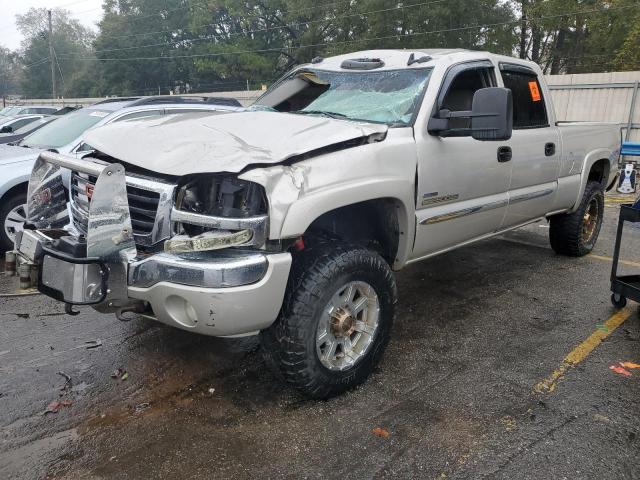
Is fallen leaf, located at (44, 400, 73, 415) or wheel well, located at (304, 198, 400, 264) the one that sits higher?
wheel well, located at (304, 198, 400, 264)

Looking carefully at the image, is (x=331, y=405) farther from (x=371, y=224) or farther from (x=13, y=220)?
(x=13, y=220)

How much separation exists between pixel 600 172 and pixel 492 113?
11.6 feet

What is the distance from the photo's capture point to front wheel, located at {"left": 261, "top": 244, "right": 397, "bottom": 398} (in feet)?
9.19

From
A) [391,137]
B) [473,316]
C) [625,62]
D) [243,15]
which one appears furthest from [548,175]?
[243,15]

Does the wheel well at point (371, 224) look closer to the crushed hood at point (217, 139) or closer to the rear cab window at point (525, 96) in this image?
the crushed hood at point (217, 139)

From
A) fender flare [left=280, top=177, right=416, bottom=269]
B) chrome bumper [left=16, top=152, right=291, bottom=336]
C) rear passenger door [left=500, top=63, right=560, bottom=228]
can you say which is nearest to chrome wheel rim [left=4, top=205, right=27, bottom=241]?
chrome bumper [left=16, top=152, right=291, bottom=336]

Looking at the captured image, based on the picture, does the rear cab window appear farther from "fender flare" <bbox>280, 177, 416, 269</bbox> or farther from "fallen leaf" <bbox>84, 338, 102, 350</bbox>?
"fallen leaf" <bbox>84, 338, 102, 350</bbox>

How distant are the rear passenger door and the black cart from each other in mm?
760

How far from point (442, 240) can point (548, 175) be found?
5.45 ft

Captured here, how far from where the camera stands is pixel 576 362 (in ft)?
11.7

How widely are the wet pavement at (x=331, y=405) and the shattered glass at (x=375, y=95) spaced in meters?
1.63

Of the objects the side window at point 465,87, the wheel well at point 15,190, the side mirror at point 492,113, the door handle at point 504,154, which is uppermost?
the side window at point 465,87

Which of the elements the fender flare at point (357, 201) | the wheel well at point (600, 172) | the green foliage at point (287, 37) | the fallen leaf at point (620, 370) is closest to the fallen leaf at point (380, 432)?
the fender flare at point (357, 201)

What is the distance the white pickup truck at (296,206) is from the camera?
2.57 meters
